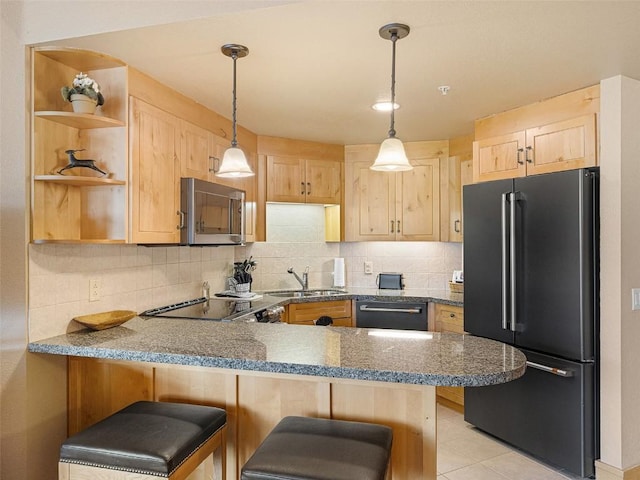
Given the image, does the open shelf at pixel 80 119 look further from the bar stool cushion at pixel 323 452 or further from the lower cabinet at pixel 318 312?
the lower cabinet at pixel 318 312

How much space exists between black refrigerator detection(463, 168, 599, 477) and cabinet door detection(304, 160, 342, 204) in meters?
1.39

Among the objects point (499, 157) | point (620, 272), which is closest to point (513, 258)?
point (620, 272)

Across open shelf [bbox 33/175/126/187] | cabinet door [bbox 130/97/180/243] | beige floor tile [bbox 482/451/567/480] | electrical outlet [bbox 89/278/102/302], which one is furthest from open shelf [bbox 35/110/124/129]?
beige floor tile [bbox 482/451/567/480]

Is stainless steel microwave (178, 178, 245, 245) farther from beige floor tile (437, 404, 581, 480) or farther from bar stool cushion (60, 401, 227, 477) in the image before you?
beige floor tile (437, 404, 581, 480)

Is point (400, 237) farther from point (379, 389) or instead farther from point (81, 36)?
point (81, 36)

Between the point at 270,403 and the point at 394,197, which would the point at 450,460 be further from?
the point at 394,197

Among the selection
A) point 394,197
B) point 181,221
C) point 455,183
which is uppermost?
point 455,183

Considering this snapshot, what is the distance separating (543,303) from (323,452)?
5.60ft

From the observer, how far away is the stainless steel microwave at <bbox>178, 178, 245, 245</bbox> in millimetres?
2721

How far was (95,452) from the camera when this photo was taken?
5.07 ft

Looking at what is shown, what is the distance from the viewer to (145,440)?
1566 millimetres

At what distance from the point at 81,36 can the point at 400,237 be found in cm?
288

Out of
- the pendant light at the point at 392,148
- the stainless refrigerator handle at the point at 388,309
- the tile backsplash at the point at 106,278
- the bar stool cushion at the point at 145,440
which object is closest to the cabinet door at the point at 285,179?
the tile backsplash at the point at 106,278

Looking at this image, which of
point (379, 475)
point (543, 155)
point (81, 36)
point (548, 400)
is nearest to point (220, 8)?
point (81, 36)
